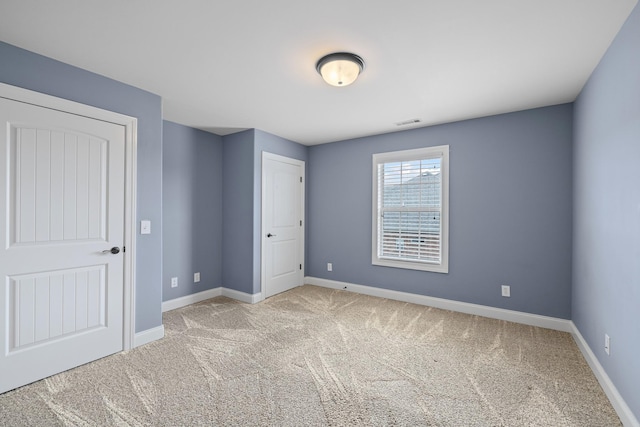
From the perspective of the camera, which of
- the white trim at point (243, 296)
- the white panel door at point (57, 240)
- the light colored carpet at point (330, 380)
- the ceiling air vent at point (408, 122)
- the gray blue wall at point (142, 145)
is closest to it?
the light colored carpet at point (330, 380)

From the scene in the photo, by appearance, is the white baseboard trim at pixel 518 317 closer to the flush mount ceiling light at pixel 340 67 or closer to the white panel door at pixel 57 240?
the flush mount ceiling light at pixel 340 67

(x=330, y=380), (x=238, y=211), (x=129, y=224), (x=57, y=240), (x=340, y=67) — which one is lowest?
(x=330, y=380)

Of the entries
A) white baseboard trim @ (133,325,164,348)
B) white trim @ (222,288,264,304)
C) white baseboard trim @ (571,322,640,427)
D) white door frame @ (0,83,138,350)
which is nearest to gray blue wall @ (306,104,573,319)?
white baseboard trim @ (571,322,640,427)

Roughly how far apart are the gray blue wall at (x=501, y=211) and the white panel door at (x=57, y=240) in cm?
318

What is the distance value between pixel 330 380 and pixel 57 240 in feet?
7.72

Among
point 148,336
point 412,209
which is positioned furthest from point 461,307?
point 148,336

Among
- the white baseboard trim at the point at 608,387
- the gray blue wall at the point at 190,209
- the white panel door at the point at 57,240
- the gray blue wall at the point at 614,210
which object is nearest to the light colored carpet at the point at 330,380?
the white baseboard trim at the point at 608,387

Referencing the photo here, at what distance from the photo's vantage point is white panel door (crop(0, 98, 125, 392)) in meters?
2.11

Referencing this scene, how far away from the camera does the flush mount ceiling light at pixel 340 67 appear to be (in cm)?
219

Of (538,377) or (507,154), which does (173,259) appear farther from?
(507,154)

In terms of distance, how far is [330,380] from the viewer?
7.34ft

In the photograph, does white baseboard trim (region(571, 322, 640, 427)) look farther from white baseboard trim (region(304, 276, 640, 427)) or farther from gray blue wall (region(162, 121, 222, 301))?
gray blue wall (region(162, 121, 222, 301))

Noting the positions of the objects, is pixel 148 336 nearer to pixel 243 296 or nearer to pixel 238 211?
pixel 243 296

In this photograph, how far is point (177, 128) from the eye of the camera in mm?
3951
